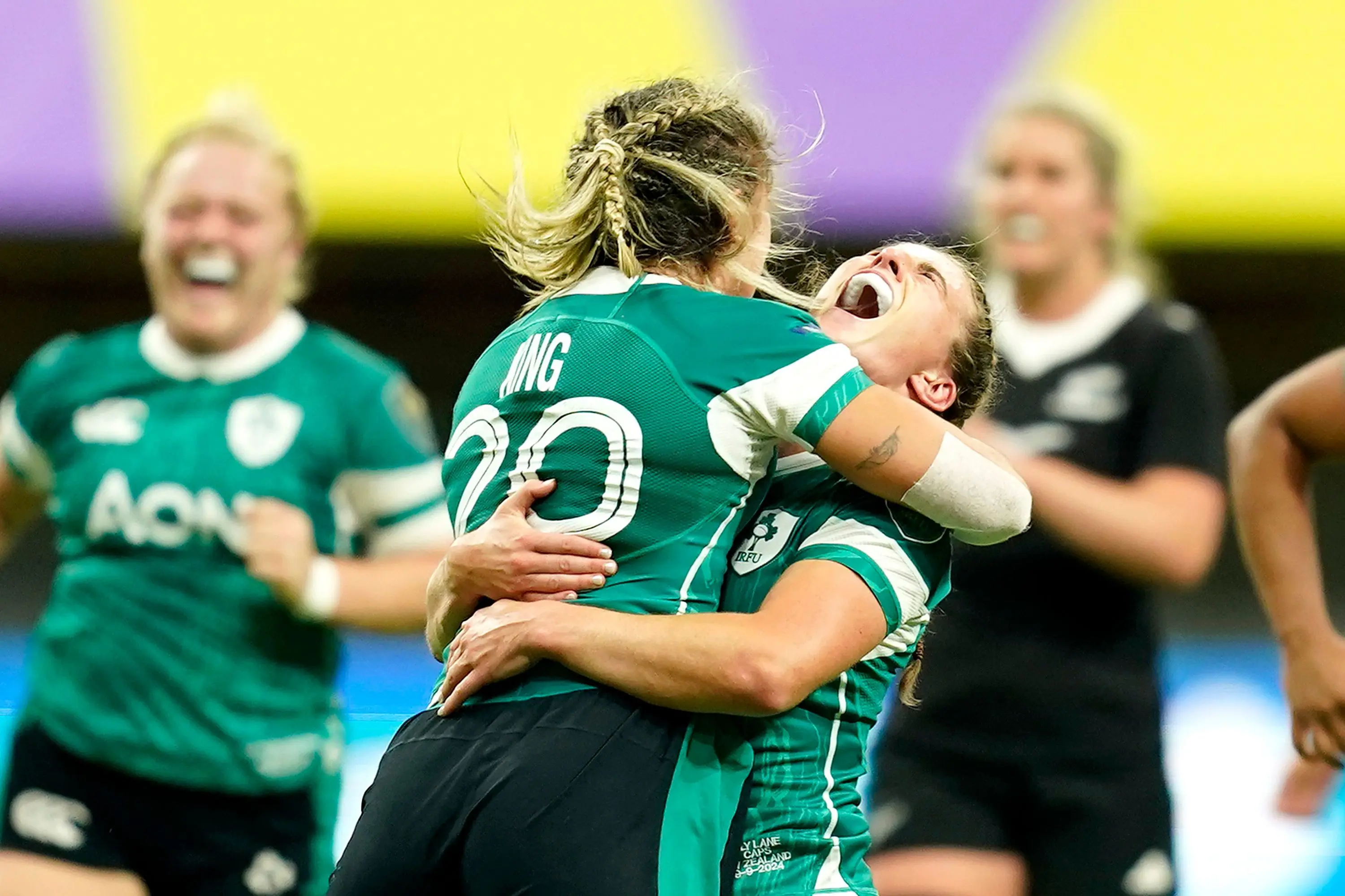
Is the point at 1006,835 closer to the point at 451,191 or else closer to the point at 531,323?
the point at 531,323

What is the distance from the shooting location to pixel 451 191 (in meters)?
7.25

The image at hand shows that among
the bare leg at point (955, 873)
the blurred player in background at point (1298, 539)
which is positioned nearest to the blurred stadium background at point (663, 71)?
the bare leg at point (955, 873)

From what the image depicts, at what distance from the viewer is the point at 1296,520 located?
3.09 metres

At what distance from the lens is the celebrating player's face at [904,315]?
2.23 metres

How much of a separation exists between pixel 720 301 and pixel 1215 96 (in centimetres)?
565

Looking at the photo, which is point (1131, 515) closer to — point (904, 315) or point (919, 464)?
point (904, 315)

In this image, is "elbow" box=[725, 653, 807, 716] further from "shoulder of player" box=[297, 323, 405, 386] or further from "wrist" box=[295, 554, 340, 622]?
"shoulder of player" box=[297, 323, 405, 386]

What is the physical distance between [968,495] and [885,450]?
0.14 meters

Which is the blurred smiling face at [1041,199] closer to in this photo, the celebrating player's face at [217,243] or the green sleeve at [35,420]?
the celebrating player's face at [217,243]

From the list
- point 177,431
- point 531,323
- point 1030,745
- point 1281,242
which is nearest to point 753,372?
point 531,323

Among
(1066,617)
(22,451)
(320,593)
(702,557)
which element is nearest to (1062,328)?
(1066,617)

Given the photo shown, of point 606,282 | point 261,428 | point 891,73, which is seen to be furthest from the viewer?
point 891,73

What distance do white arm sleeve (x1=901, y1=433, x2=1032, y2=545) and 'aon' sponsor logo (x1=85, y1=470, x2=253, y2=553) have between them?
191cm

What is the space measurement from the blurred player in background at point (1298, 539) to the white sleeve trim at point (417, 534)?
170cm
